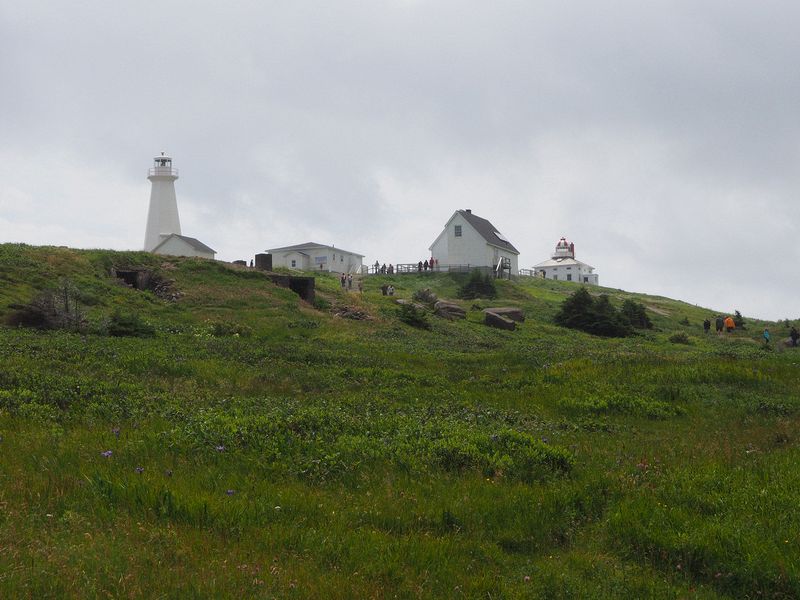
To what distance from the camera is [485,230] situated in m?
82.9

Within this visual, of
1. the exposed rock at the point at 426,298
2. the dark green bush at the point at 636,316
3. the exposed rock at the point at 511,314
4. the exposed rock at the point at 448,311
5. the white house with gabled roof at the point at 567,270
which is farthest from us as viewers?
the white house with gabled roof at the point at 567,270

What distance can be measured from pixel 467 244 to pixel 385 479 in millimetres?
A: 73869

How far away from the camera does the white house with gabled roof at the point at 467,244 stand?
8038 cm

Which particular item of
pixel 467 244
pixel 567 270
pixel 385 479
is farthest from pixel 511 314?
pixel 567 270

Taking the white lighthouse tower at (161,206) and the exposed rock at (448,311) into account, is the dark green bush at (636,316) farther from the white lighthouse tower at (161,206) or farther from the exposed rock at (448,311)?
the white lighthouse tower at (161,206)

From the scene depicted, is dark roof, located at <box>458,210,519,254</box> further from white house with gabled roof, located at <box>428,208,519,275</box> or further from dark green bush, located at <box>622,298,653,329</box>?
dark green bush, located at <box>622,298,653,329</box>

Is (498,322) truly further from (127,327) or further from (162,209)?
(162,209)

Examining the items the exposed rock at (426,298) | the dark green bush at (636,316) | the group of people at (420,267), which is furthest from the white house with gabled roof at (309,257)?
the dark green bush at (636,316)

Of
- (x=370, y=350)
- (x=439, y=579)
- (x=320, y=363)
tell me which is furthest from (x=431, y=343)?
(x=439, y=579)

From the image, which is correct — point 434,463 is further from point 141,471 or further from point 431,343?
point 431,343

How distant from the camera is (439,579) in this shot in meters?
5.73

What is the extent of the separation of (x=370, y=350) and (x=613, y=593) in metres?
16.8

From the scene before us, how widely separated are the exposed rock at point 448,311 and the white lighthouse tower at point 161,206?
42.1 m

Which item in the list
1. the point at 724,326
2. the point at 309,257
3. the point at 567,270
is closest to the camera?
the point at 724,326
